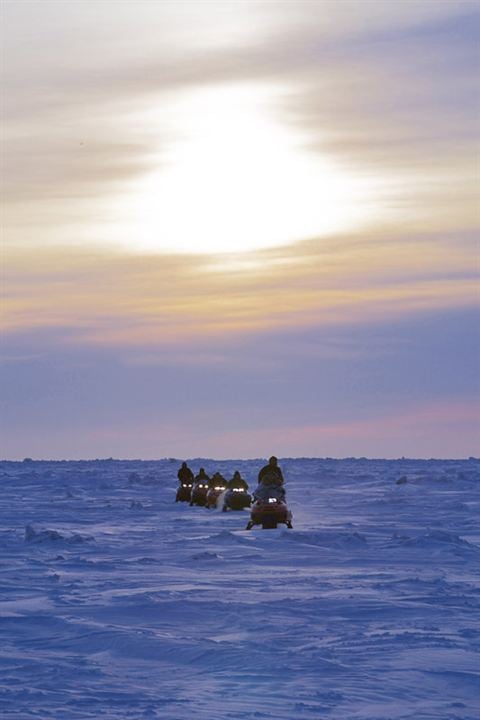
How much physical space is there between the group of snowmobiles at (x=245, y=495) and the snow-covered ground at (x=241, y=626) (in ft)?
3.81

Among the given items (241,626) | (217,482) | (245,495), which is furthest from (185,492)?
(241,626)

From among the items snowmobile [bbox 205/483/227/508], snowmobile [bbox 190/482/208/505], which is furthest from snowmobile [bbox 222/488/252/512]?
snowmobile [bbox 190/482/208/505]

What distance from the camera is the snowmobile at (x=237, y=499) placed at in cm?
4484

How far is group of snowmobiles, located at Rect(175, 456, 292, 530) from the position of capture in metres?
32.9

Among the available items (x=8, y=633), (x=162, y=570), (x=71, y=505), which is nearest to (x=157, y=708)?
(x=8, y=633)

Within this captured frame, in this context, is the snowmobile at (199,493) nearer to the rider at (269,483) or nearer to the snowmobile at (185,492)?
the snowmobile at (185,492)

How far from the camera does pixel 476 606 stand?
17.4 metres

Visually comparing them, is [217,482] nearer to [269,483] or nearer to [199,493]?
[199,493]

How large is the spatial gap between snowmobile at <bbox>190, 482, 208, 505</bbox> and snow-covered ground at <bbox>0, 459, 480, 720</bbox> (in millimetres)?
18274

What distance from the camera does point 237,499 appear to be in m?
45.1

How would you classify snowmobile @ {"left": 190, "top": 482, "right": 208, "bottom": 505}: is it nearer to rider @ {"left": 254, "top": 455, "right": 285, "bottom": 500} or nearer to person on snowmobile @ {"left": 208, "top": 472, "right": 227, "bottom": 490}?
person on snowmobile @ {"left": 208, "top": 472, "right": 227, "bottom": 490}

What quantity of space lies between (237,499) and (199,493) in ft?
18.9

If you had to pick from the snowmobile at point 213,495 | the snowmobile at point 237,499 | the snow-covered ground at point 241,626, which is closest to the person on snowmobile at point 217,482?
the snowmobile at point 213,495

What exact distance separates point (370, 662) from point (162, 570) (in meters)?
10.3
